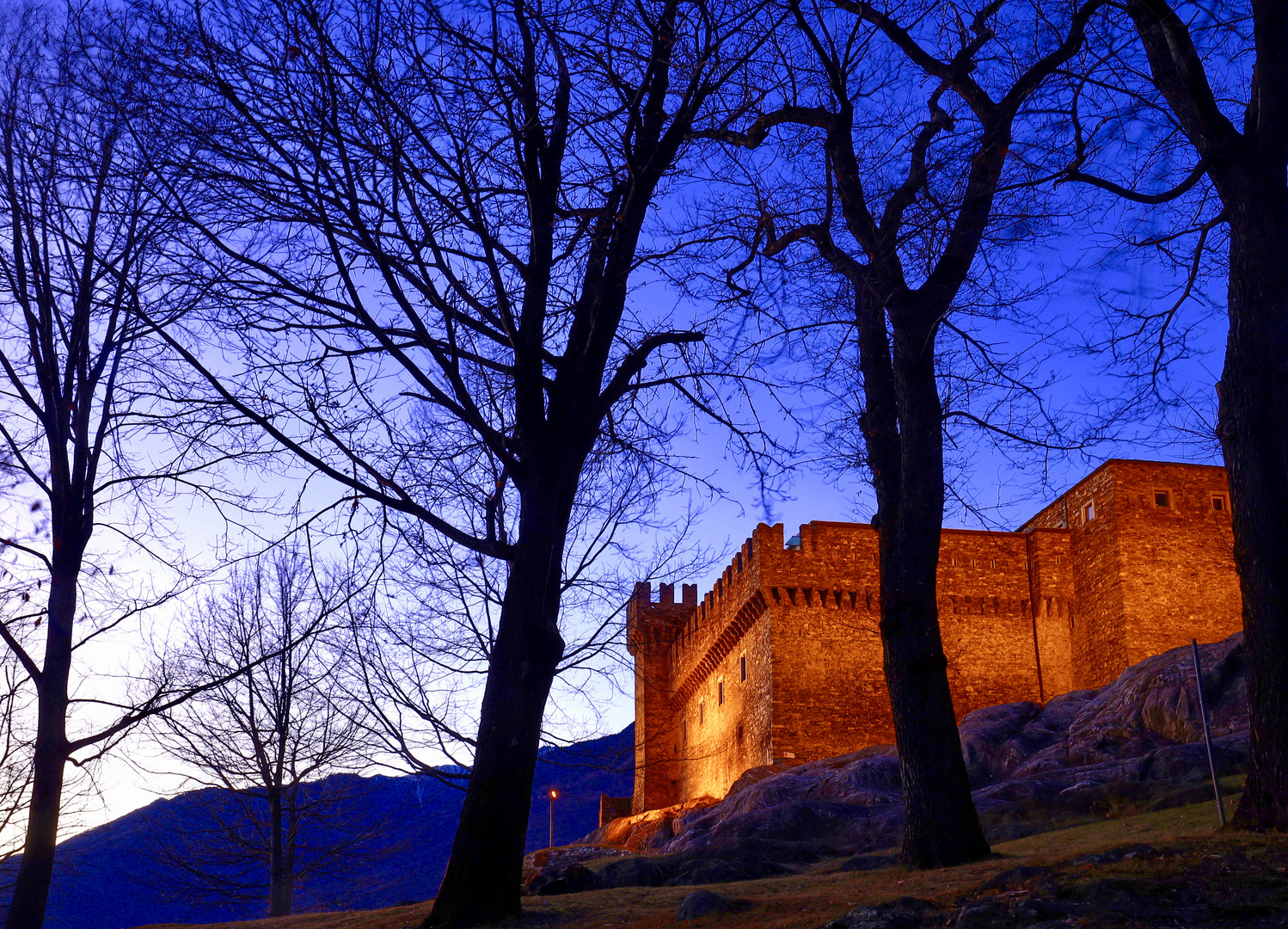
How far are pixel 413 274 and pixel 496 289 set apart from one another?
695 millimetres

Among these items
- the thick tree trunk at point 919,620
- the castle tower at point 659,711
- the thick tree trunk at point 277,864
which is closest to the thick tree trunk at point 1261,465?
the thick tree trunk at point 919,620

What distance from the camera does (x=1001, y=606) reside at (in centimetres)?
2514

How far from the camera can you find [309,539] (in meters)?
5.88

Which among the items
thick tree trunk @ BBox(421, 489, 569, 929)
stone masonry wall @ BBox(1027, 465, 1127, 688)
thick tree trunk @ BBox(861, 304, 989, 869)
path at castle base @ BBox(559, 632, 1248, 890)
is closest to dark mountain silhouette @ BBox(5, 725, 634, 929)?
thick tree trunk @ BBox(421, 489, 569, 929)

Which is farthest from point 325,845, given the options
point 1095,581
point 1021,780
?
point 1095,581

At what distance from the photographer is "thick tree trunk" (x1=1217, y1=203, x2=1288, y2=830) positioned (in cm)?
569

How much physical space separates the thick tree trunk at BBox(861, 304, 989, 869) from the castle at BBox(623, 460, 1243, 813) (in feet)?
53.8

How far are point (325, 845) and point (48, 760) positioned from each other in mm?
Result: 13959

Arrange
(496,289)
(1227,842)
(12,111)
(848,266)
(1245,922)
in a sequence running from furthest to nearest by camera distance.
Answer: (848,266)
(12,111)
(496,289)
(1227,842)
(1245,922)

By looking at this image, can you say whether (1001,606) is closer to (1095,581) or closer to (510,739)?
(1095,581)

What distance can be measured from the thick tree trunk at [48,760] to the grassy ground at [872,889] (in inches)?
67.6

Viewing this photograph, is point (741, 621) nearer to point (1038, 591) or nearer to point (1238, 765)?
point (1038, 591)

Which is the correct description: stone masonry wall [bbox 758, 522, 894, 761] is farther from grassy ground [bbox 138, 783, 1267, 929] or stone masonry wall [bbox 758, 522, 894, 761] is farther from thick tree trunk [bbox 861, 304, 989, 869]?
thick tree trunk [bbox 861, 304, 989, 869]

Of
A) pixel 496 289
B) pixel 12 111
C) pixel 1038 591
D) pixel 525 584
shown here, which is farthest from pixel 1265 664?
pixel 1038 591
